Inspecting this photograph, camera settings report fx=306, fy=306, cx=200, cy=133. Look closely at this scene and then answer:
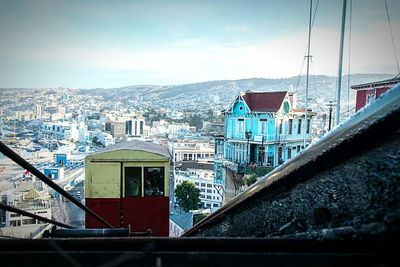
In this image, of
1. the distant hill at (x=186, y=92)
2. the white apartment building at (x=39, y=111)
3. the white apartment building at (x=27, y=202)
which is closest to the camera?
the white apartment building at (x=27, y=202)

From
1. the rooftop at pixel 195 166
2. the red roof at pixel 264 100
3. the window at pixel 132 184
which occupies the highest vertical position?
the red roof at pixel 264 100

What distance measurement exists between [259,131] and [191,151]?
102ft

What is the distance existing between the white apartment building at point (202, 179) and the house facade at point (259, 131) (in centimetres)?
1189

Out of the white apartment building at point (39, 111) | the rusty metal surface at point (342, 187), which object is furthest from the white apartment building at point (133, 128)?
the rusty metal surface at point (342, 187)

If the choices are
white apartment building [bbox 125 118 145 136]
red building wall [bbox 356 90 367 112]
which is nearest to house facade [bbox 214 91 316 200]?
red building wall [bbox 356 90 367 112]

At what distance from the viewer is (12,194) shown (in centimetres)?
1391

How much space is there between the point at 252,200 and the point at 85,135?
1884 inches

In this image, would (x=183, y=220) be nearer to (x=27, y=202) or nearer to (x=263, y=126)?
(x=263, y=126)

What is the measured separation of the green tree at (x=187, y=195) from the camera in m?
29.8

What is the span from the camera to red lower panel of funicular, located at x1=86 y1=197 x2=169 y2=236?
749 cm

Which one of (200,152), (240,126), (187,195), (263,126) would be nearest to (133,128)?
(200,152)

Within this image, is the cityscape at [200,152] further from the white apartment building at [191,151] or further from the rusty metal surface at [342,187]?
the rusty metal surface at [342,187]

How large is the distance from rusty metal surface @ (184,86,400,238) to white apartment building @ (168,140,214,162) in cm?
4806

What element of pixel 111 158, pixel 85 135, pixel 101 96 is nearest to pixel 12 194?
pixel 111 158
